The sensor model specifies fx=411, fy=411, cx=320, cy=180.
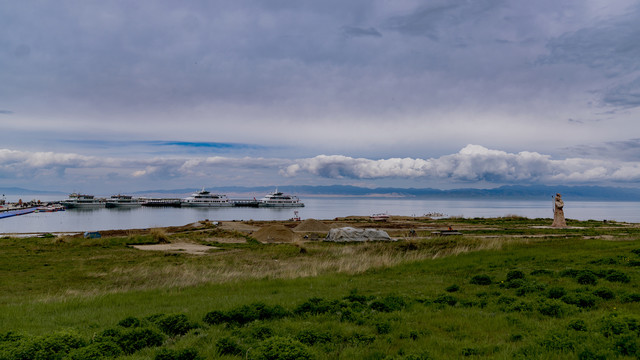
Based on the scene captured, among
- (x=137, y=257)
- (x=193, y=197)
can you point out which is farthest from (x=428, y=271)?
(x=193, y=197)

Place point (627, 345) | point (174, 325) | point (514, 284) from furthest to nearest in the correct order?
1. point (514, 284)
2. point (174, 325)
3. point (627, 345)

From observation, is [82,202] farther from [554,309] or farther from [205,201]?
[554,309]

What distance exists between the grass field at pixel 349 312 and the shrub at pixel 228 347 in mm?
21

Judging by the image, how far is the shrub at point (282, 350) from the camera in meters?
6.18

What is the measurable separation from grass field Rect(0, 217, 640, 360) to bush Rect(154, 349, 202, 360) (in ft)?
0.07

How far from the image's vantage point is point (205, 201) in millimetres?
167125

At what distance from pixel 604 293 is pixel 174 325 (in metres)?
10.1

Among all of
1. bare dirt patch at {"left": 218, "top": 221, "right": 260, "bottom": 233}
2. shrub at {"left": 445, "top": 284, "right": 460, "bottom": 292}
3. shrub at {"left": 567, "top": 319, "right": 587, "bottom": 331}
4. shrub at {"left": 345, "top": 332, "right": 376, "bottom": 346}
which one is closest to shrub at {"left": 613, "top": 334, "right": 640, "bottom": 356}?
shrub at {"left": 567, "top": 319, "right": 587, "bottom": 331}

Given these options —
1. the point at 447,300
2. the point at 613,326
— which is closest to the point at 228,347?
the point at 447,300

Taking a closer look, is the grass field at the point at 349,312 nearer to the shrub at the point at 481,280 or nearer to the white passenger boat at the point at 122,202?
the shrub at the point at 481,280

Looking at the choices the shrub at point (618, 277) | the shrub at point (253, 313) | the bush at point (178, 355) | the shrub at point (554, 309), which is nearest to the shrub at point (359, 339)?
the shrub at point (253, 313)

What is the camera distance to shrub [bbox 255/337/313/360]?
618cm

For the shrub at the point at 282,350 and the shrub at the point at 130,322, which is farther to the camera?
the shrub at the point at 130,322

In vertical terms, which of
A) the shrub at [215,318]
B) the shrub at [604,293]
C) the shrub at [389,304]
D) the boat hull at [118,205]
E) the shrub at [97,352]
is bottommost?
the boat hull at [118,205]
